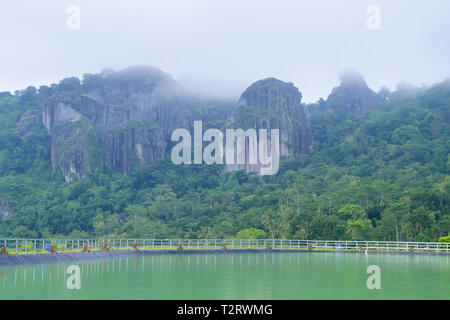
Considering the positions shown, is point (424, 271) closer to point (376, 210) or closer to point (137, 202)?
point (376, 210)

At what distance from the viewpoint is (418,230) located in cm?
6638

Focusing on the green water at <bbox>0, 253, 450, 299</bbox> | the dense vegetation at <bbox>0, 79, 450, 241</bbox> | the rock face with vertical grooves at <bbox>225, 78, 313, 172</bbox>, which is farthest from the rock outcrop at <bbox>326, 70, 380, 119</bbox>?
the green water at <bbox>0, 253, 450, 299</bbox>

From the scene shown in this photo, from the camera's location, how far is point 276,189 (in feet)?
425

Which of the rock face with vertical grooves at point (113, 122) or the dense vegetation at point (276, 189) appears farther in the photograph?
the rock face with vertical grooves at point (113, 122)

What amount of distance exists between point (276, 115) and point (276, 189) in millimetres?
40360

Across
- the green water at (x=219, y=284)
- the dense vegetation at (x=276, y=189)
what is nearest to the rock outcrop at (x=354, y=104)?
the dense vegetation at (x=276, y=189)

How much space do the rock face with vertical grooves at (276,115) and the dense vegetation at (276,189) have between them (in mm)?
5096

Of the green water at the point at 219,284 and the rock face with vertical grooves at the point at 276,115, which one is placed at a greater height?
the rock face with vertical grooves at the point at 276,115

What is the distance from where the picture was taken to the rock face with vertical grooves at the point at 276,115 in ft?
528

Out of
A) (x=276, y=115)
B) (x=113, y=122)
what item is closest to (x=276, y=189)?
(x=276, y=115)

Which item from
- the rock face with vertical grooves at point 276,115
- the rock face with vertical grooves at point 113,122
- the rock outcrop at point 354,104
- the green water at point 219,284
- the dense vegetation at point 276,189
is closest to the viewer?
the green water at point 219,284

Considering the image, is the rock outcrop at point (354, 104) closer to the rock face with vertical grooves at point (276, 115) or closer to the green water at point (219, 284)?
the rock face with vertical grooves at point (276, 115)
